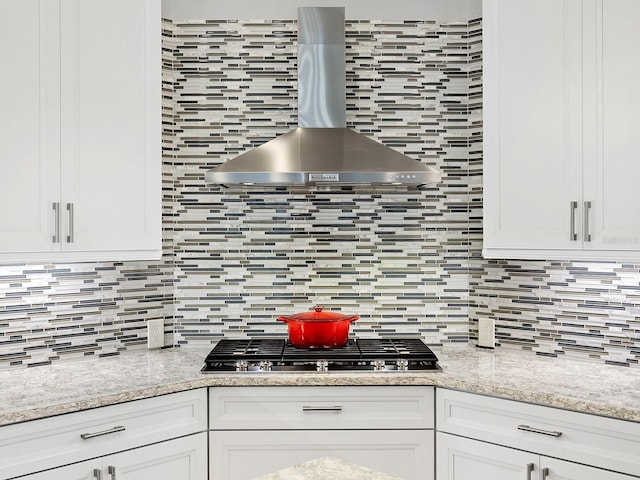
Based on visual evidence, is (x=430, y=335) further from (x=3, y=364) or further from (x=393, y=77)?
(x=3, y=364)

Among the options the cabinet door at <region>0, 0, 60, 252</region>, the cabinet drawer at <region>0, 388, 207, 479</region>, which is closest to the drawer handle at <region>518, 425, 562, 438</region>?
the cabinet drawer at <region>0, 388, 207, 479</region>

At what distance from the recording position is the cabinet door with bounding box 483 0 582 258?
2.33m

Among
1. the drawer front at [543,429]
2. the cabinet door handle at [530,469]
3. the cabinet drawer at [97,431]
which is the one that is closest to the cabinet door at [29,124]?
the cabinet drawer at [97,431]

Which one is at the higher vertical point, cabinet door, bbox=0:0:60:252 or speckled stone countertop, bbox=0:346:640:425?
cabinet door, bbox=0:0:60:252

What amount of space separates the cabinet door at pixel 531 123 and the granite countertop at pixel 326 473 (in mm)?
1503

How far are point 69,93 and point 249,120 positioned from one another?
3.19ft

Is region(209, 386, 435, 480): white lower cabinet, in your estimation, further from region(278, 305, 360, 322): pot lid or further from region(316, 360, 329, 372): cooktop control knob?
region(278, 305, 360, 322): pot lid

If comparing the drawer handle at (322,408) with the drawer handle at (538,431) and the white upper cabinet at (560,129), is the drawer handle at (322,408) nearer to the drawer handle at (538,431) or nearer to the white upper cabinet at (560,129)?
the drawer handle at (538,431)

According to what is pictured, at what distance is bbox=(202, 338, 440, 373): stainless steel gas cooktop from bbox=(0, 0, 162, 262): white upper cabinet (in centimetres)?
58

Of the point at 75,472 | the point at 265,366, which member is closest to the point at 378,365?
the point at 265,366

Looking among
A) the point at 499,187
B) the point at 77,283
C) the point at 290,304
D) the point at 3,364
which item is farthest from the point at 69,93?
the point at 499,187

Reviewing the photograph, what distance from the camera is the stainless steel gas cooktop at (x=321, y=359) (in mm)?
2416

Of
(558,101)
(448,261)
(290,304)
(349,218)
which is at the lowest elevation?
(290,304)

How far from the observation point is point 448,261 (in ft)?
9.94
